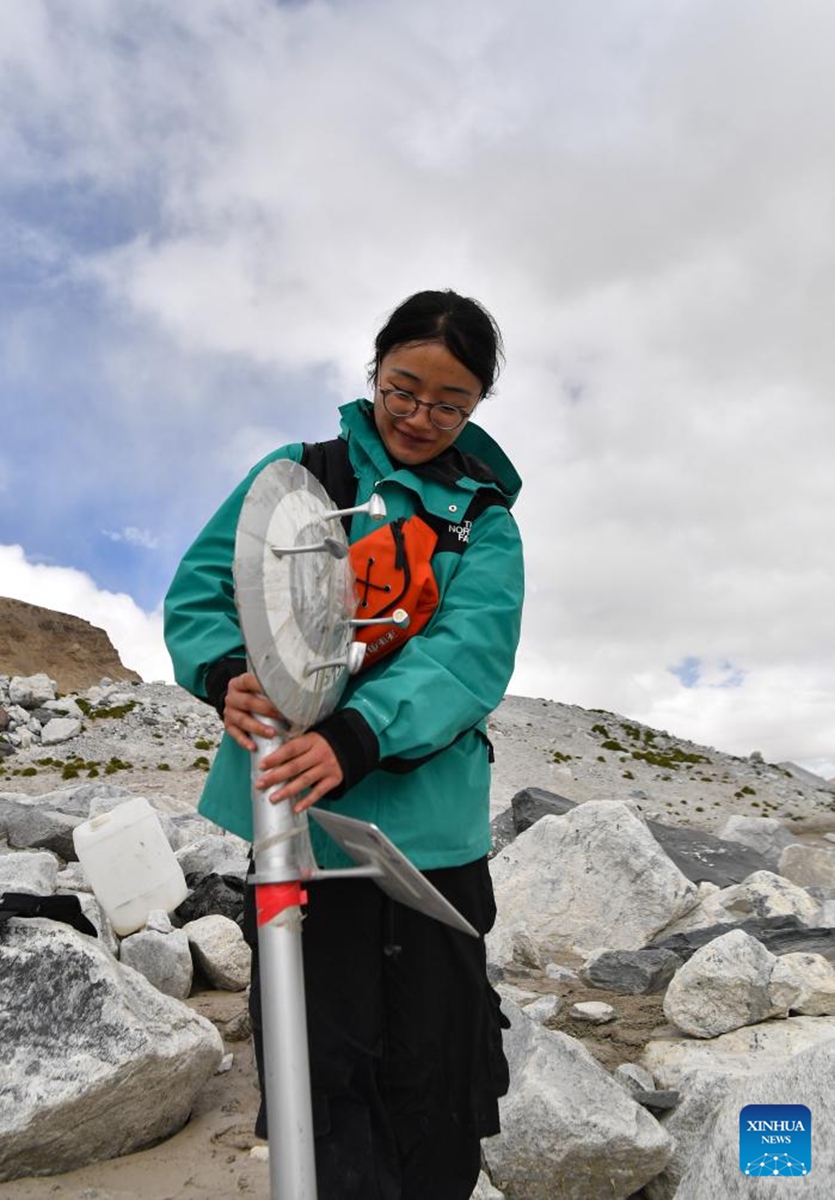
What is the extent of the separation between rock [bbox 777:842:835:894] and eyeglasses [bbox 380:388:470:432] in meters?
7.47

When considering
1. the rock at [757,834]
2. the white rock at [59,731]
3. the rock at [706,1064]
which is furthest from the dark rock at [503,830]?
the white rock at [59,731]

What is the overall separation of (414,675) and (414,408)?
0.66 m

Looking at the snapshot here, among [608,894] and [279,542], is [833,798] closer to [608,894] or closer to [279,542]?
[608,894]

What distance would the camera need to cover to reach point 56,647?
1740 inches

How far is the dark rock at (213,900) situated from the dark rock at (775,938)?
220 cm

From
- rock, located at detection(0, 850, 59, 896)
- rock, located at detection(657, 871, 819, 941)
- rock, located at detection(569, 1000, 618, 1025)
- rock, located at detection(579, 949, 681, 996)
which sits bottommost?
rock, located at detection(569, 1000, 618, 1025)

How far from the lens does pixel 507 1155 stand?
3.07 meters

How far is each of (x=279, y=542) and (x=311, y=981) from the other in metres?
0.91

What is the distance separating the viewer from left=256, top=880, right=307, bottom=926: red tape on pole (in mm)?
1699

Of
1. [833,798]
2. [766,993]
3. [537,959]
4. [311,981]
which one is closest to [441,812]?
[311,981]

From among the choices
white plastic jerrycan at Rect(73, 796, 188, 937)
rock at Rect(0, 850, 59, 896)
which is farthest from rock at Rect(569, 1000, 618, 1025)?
rock at Rect(0, 850, 59, 896)

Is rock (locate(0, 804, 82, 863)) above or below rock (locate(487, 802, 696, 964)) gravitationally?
above

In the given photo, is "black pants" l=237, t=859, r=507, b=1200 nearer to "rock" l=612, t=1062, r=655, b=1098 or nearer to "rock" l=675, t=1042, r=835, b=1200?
"rock" l=675, t=1042, r=835, b=1200

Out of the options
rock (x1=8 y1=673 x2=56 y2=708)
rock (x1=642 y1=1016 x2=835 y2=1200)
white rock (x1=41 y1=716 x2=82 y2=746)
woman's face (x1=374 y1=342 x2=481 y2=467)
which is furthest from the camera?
rock (x1=8 y1=673 x2=56 y2=708)
